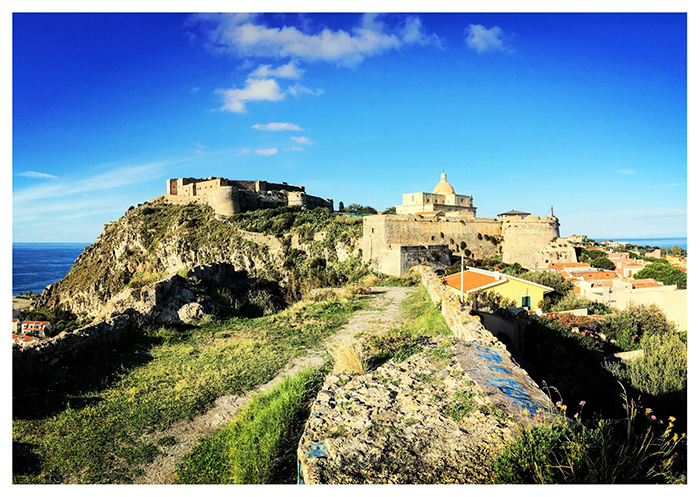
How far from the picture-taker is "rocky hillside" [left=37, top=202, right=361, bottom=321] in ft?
105

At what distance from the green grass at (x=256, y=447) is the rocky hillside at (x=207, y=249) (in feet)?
60.9

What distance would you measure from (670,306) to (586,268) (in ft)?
46.3

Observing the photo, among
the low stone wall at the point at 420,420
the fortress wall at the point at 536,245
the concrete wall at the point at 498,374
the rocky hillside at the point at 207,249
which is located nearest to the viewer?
the low stone wall at the point at 420,420

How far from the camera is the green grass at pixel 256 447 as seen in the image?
131 inches

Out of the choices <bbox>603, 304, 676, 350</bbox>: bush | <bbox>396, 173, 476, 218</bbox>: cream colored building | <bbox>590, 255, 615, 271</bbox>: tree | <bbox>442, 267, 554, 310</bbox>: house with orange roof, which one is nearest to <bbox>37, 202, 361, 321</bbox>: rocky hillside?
<bbox>442, 267, 554, 310</bbox>: house with orange roof

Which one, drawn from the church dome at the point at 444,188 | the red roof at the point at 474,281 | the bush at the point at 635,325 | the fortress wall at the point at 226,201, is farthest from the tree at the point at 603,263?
the fortress wall at the point at 226,201

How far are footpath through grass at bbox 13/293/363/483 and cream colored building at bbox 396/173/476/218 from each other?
142ft

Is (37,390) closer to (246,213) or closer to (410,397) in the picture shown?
(410,397)

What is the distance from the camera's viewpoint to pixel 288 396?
432 cm

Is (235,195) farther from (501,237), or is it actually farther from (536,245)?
(536,245)

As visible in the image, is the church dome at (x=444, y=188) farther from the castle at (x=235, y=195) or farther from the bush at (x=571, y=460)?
the bush at (x=571, y=460)

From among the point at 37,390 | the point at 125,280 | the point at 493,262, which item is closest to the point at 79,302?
the point at 125,280

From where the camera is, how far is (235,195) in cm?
4869

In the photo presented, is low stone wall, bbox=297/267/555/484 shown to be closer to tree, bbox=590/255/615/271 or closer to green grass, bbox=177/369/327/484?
green grass, bbox=177/369/327/484
